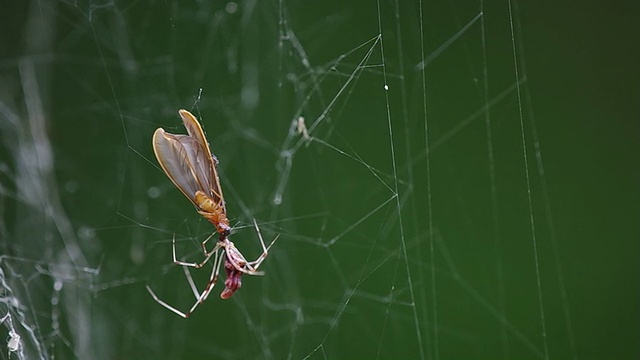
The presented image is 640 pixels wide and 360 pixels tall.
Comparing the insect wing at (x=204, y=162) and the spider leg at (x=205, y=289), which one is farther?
the spider leg at (x=205, y=289)

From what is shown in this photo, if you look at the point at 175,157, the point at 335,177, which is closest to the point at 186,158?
the point at 175,157

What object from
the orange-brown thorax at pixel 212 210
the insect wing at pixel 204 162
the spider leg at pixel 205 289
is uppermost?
the insect wing at pixel 204 162

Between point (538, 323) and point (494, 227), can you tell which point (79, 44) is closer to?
point (494, 227)

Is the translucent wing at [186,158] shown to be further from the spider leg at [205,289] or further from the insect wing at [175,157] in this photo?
the spider leg at [205,289]

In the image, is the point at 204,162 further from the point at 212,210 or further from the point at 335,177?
the point at 335,177

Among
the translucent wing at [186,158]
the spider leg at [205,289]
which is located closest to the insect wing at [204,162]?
the translucent wing at [186,158]

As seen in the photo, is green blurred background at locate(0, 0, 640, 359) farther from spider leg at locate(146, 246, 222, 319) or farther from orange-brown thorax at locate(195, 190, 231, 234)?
orange-brown thorax at locate(195, 190, 231, 234)

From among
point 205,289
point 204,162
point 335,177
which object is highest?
point 204,162
